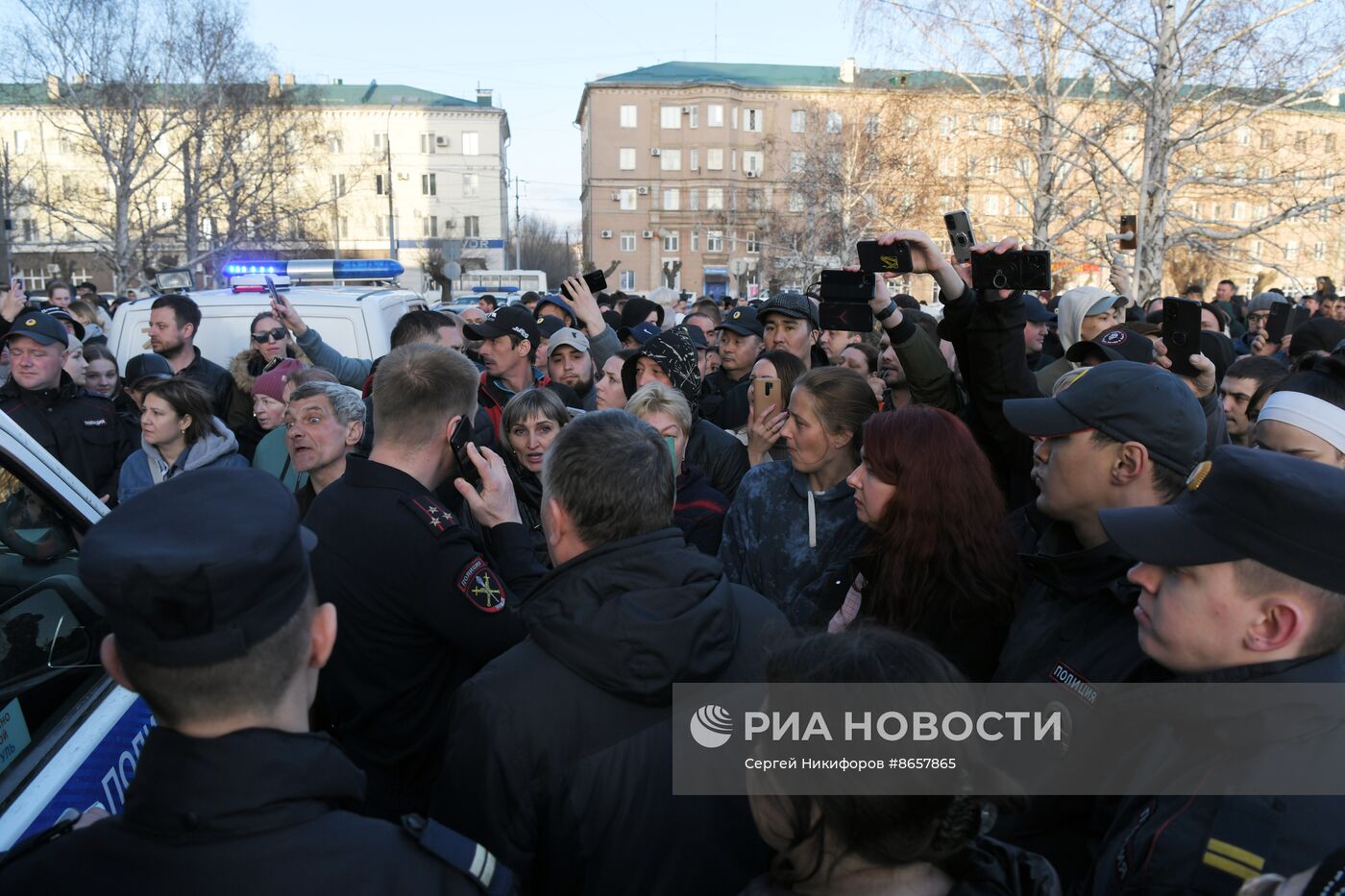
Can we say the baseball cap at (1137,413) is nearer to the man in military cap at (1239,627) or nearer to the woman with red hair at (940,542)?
the woman with red hair at (940,542)

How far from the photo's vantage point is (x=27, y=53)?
2950 cm

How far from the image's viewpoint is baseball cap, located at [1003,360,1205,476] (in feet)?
8.32

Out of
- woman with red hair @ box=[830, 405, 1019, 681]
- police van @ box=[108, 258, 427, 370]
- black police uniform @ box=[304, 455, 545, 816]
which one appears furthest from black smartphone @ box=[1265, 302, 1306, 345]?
black police uniform @ box=[304, 455, 545, 816]

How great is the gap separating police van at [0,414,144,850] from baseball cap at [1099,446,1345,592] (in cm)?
239

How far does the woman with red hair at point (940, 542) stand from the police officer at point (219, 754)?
5.14 feet

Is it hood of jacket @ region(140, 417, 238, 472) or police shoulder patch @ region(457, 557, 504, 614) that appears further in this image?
hood of jacket @ region(140, 417, 238, 472)

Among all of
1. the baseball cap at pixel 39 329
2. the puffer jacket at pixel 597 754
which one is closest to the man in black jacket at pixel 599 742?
the puffer jacket at pixel 597 754

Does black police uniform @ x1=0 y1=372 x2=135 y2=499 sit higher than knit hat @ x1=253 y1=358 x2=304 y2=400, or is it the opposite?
knit hat @ x1=253 y1=358 x2=304 y2=400

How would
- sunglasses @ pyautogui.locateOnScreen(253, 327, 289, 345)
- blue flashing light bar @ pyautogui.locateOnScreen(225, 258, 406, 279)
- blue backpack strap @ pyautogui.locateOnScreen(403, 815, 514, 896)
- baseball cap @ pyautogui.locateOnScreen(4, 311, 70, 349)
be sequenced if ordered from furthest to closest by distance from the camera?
1. blue flashing light bar @ pyautogui.locateOnScreen(225, 258, 406, 279)
2. sunglasses @ pyautogui.locateOnScreen(253, 327, 289, 345)
3. baseball cap @ pyautogui.locateOnScreen(4, 311, 70, 349)
4. blue backpack strap @ pyautogui.locateOnScreen(403, 815, 514, 896)

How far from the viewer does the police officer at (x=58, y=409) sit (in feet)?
19.2

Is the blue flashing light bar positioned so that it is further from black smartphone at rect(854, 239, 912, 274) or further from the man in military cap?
the man in military cap

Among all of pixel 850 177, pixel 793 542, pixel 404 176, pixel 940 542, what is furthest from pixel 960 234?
pixel 404 176

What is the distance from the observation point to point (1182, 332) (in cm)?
480

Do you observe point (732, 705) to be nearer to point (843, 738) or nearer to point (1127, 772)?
point (843, 738)
